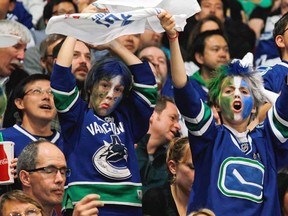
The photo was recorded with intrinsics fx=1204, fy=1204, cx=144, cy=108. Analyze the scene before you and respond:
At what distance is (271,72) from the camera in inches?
351

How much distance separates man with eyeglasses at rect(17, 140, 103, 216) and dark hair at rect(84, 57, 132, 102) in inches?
31.4

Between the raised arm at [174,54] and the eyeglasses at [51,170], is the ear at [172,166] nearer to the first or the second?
the eyeglasses at [51,170]

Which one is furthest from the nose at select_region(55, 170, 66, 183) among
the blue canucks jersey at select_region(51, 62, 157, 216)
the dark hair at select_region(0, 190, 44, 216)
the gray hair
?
the gray hair

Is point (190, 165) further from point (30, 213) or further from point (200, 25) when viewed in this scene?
point (200, 25)

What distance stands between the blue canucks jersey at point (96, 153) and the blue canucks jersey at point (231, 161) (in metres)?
0.73

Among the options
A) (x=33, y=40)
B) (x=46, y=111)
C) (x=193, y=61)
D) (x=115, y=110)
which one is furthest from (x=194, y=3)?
(x=33, y=40)

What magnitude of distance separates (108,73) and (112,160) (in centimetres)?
67

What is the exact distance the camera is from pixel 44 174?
7.89 metres

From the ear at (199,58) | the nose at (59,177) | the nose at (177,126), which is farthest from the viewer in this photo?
the ear at (199,58)

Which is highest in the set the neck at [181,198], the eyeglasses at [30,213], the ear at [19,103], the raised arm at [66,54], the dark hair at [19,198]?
the raised arm at [66,54]

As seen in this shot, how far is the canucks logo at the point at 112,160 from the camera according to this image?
8.25 meters

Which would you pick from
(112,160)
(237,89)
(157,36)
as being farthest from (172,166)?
(157,36)

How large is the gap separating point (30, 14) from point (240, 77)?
4822mm

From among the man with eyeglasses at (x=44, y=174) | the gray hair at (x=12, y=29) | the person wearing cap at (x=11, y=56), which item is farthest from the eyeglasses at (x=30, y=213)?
the gray hair at (x=12, y=29)
